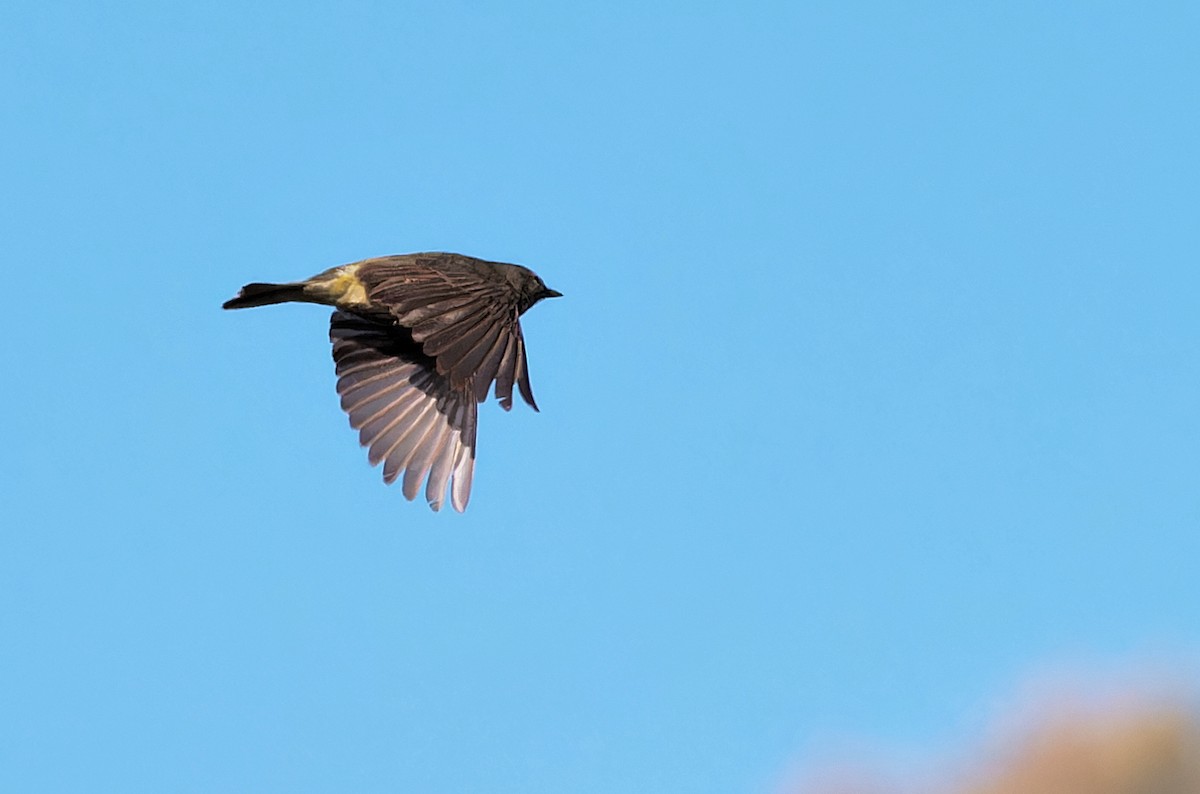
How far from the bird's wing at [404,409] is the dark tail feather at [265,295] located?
34cm

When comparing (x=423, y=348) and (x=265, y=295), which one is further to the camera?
(x=265, y=295)

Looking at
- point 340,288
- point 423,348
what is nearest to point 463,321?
point 423,348

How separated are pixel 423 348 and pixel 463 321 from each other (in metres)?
0.27

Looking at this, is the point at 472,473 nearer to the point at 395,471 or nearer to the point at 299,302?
the point at 395,471

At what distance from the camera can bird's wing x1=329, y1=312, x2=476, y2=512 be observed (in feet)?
36.1

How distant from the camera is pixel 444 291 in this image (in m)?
10.5

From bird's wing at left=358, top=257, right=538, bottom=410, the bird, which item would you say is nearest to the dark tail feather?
the bird

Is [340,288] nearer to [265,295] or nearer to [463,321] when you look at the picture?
[265,295]

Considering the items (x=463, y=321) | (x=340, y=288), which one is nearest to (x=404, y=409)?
(x=340, y=288)

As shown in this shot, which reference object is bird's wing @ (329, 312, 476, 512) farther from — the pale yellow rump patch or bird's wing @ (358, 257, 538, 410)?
bird's wing @ (358, 257, 538, 410)

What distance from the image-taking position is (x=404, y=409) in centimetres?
1127

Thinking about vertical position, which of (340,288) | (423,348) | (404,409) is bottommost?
(423,348)

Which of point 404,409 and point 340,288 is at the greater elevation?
point 340,288

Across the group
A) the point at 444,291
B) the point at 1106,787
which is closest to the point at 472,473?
the point at 444,291
